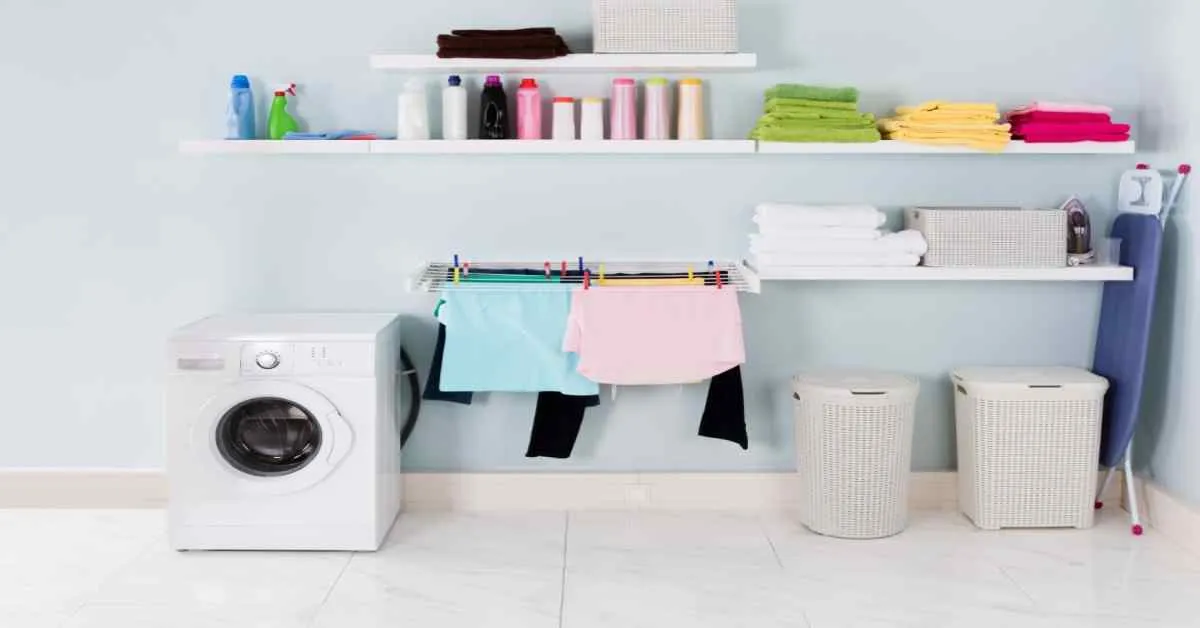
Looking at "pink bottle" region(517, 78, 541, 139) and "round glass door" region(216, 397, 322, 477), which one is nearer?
"round glass door" region(216, 397, 322, 477)

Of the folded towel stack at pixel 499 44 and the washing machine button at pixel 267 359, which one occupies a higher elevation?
the folded towel stack at pixel 499 44

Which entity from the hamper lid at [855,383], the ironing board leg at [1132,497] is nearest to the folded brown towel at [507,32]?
the hamper lid at [855,383]

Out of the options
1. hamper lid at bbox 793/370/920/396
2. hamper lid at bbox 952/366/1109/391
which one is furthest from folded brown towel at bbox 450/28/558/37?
hamper lid at bbox 952/366/1109/391

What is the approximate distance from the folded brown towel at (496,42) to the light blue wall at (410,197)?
0.26 metres

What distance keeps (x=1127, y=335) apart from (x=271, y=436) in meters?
2.66

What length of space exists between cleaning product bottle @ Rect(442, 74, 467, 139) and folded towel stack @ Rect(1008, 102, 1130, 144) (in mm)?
1737

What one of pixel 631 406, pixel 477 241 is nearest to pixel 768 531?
pixel 631 406

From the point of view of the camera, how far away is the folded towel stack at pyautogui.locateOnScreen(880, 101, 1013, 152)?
3.87m

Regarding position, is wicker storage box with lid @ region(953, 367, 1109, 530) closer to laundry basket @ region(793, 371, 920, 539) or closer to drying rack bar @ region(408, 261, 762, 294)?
laundry basket @ region(793, 371, 920, 539)

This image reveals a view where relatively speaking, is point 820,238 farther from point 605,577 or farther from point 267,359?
point 267,359

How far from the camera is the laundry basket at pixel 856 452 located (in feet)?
12.7

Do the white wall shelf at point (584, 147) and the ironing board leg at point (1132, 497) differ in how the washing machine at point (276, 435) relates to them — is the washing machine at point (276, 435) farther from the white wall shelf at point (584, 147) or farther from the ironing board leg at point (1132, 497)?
the ironing board leg at point (1132, 497)

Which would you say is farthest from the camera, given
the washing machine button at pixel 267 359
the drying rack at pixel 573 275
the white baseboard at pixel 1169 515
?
the drying rack at pixel 573 275

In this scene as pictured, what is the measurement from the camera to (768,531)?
398 centimetres
